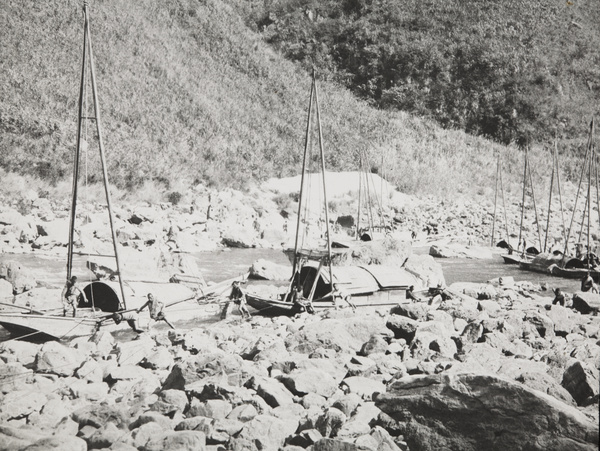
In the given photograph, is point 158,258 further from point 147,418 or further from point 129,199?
point 129,199

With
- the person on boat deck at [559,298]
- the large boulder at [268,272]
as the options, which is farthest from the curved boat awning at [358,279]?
the person on boat deck at [559,298]

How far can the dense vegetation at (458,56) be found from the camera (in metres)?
62.2

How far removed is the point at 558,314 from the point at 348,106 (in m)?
50.2

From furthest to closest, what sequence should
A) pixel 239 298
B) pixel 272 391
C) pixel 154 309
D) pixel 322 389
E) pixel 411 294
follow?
1. pixel 411 294
2. pixel 239 298
3. pixel 154 309
4. pixel 322 389
5. pixel 272 391

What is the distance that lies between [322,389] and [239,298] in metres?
7.79

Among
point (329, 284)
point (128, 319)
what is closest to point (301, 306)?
point (329, 284)

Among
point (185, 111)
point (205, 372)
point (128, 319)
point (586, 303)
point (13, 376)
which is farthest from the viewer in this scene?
point (185, 111)

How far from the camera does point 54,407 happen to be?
7.36m

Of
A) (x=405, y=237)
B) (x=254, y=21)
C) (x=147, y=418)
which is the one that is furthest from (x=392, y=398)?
(x=254, y=21)

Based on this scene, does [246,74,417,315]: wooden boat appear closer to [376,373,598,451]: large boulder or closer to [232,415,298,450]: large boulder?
[232,415,298,450]: large boulder

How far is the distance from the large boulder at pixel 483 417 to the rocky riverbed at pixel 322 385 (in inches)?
0.5

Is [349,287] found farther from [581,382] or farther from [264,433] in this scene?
[264,433]

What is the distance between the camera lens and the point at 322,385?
25.4 feet

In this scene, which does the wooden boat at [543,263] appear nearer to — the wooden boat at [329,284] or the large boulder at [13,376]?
the wooden boat at [329,284]
